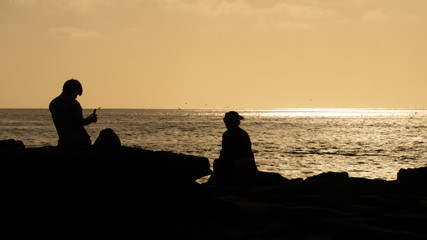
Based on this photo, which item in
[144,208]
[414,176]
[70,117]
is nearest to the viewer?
[144,208]

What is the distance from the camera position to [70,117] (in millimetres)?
7602

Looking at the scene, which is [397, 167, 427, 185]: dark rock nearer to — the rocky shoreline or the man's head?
the rocky shoreline

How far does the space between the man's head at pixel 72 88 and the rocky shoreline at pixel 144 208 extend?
5.31 ft

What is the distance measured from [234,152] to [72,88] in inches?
149

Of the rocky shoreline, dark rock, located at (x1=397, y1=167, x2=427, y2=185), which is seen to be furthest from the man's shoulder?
dark rock, located at (x1=397, y1=167, x2=427, y2=185)

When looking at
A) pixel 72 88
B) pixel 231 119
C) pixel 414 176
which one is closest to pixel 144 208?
pixel 72 88

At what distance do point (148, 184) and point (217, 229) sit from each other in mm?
1069

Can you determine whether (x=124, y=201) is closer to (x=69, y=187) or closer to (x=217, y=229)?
(x=69, y=187)

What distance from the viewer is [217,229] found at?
19.2 ft

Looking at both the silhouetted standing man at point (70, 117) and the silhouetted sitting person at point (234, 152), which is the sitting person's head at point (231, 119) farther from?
the silhouetted standing man at point (70, 117)

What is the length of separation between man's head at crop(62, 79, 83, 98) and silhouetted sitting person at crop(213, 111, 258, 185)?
3.39 m

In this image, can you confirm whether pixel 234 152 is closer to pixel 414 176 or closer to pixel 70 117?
pixel 70 117

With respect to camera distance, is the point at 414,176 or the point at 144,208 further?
the point at 414,176

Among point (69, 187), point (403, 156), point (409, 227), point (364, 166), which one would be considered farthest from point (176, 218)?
point (403, 156)
